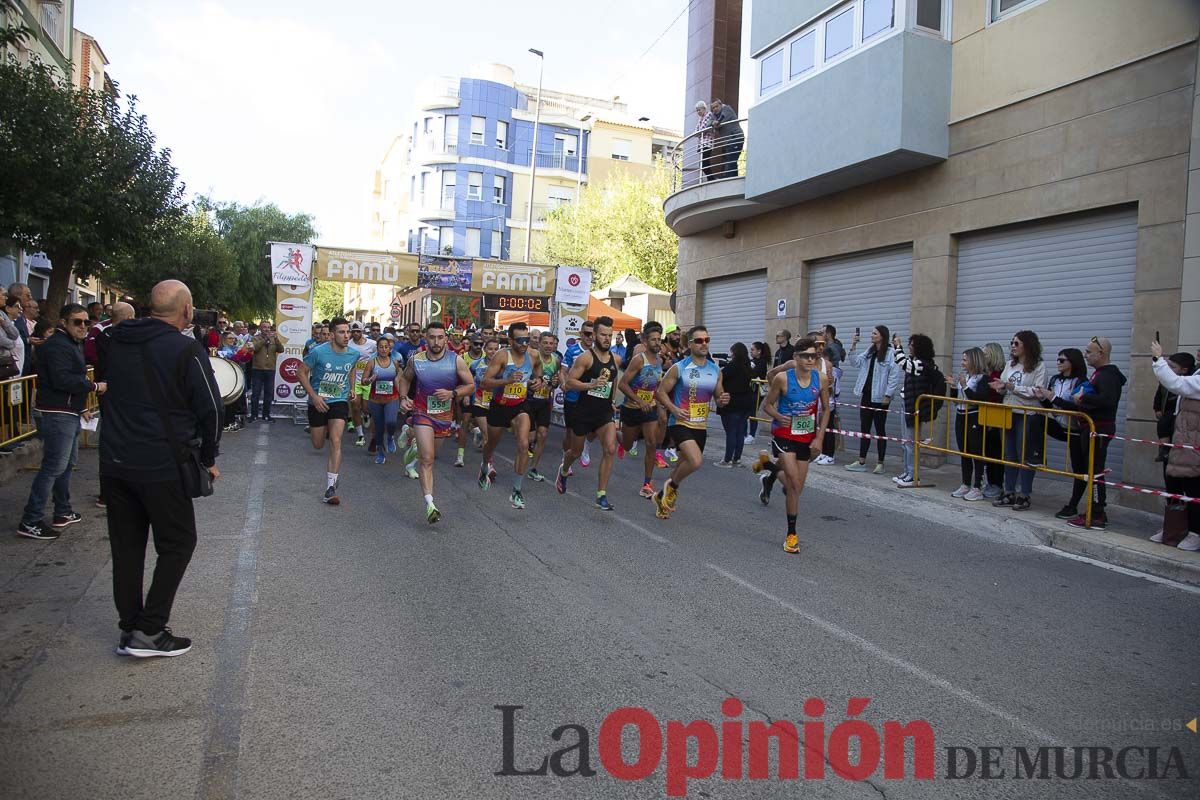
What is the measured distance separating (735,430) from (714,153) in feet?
28.4

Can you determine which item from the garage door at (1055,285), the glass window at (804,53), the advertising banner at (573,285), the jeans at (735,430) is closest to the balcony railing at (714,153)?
the glass window at (804,53)

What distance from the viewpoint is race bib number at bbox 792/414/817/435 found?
Answer: 7.86 m

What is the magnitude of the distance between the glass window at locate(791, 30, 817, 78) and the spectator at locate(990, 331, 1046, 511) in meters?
8.22

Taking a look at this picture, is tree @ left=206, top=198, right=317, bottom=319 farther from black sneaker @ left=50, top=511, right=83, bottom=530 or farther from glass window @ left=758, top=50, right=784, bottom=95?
black sneaker @ left=50, top=511, right=83, bottom=530

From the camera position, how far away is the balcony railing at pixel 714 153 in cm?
1898

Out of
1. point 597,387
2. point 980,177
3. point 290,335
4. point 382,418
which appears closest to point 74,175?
point 290,335

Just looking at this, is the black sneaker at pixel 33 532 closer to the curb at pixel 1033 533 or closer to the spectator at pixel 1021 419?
the curb at pixel 1033 533

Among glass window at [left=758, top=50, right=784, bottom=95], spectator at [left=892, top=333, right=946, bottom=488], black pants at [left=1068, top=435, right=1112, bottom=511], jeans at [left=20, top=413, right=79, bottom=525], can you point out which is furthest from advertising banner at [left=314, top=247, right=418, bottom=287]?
black pants at [left=1068, top=435, right=1112, bottom=511]

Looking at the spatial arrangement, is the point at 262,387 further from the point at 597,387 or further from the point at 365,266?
the point at 597,387

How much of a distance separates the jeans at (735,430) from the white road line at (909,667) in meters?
7.19

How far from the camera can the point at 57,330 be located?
727 centimetres

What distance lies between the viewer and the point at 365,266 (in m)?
18.7

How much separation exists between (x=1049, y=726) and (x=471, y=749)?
2.74 metres

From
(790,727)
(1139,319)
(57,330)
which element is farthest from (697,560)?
(1139,319)
